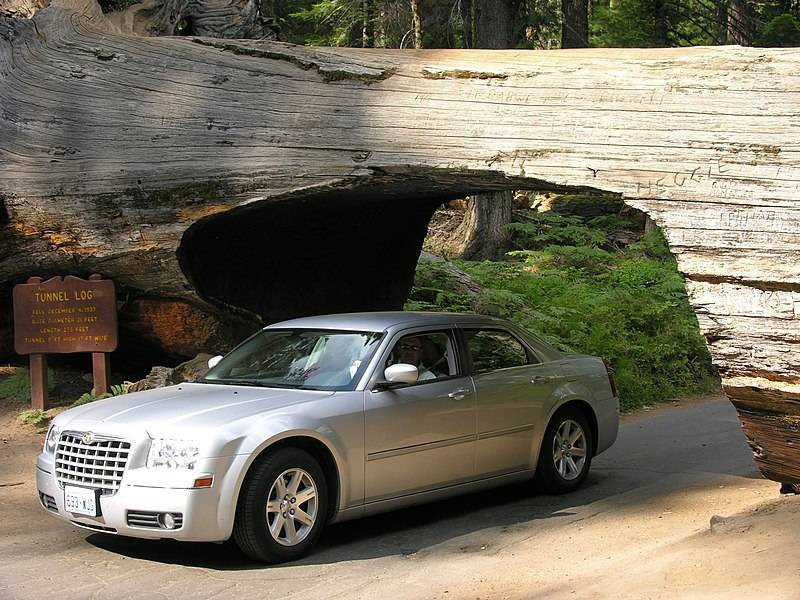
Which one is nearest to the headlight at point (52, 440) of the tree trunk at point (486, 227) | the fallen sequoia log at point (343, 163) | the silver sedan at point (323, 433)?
the silver sedan at point (323, 433)

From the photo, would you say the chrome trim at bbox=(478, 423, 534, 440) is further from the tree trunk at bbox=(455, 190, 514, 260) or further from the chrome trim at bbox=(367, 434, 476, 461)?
the tree trunk at bbox=(455, 190, 514, 260)

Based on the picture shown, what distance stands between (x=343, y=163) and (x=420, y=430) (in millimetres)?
2834

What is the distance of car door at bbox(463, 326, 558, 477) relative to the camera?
7.77 meters

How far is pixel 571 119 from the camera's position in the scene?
795 centimetres

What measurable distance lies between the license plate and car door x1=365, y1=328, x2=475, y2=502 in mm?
1788

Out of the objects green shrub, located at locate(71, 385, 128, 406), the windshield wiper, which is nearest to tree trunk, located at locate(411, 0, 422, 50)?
green shrub, located at locate(71, 385, 128, 406)

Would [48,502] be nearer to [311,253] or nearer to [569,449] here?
[569,449]

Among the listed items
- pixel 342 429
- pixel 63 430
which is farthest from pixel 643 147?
pixel 63 430

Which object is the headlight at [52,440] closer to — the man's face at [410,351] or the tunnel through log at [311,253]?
the man's face at [410,351]

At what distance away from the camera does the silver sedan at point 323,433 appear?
19.8 feet

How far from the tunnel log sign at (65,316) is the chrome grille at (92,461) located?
4174 mm

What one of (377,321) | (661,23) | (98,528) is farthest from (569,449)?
(661,23)

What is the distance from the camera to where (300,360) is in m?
7.42

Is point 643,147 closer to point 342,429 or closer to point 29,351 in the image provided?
point 342,429
